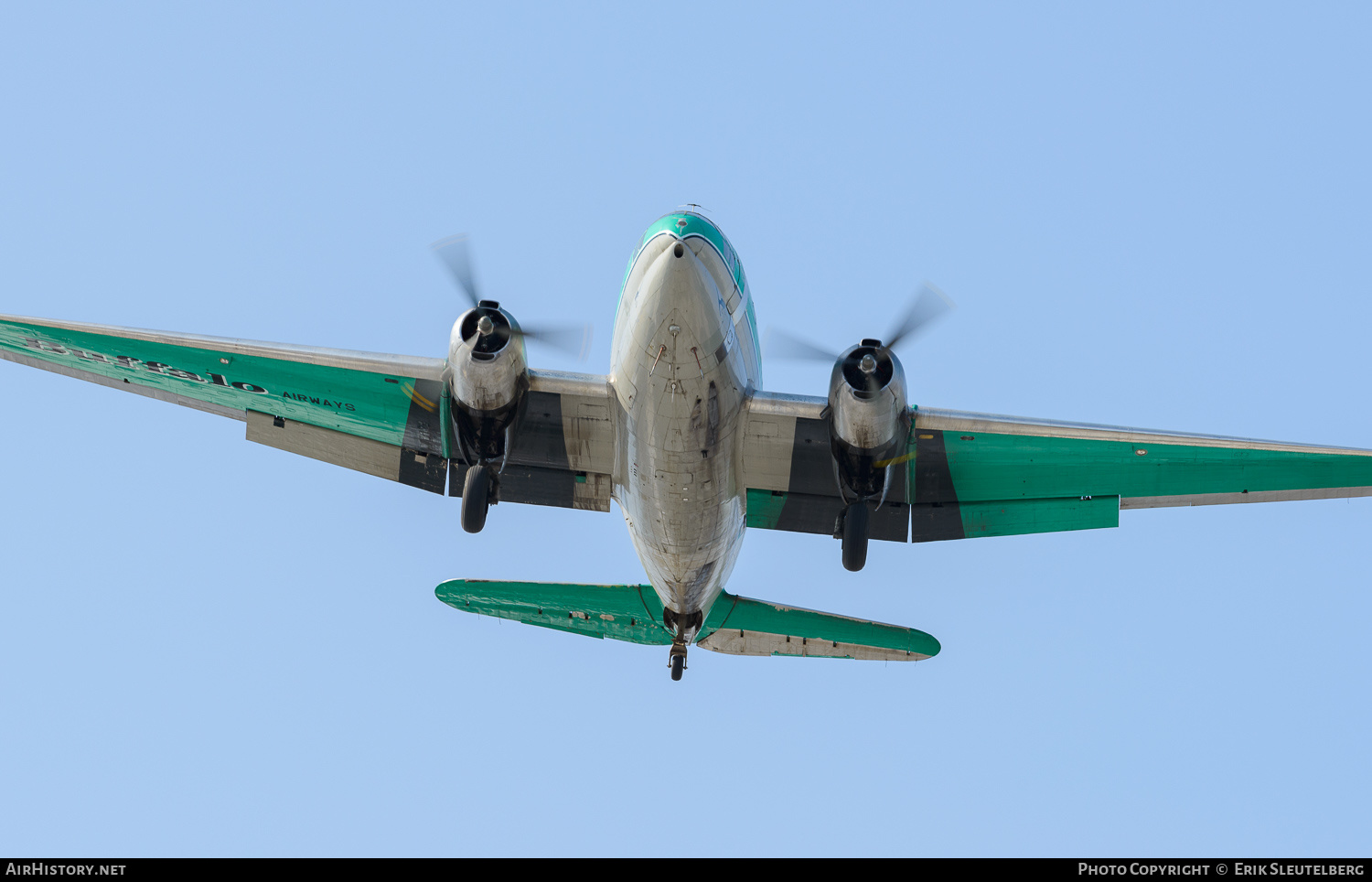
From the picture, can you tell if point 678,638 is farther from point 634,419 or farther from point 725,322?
point 725,322

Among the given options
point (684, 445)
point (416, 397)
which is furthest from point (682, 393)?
point (416, 397)

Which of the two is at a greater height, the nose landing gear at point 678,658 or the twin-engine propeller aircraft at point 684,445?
the twin-engine propeller aircraft at point 684,445

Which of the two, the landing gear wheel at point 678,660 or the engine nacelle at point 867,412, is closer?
the engine nacelle at point 867,412

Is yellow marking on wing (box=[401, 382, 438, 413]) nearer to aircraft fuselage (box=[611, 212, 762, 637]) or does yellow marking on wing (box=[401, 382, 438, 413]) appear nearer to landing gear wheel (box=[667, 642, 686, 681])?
aircraft fuselage (box=[611, 212, 762, 637])

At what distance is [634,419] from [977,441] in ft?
18.7

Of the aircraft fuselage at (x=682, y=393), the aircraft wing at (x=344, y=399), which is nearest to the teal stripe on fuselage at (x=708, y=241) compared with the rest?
the aircraft fuselage at (x=682, y=393)

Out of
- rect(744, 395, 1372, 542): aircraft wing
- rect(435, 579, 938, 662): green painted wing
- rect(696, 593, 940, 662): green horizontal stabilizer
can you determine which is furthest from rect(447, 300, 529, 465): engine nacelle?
rect(696, 593, 940, 662): green horizontal stabilizer

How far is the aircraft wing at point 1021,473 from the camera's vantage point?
18.8m

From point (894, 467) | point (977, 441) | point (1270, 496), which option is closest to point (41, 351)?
point (894, 467)

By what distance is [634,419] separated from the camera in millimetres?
17312

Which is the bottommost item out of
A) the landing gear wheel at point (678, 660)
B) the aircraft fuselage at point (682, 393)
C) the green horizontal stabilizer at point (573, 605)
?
the landing gear wheel at point (678, 660)

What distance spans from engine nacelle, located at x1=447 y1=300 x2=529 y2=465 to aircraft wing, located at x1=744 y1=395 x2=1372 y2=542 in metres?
3.57

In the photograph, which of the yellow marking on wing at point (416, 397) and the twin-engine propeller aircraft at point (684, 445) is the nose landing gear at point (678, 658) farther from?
the yellow marking on wing at point (416, 397)

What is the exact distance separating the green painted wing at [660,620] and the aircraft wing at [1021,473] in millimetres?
2263
